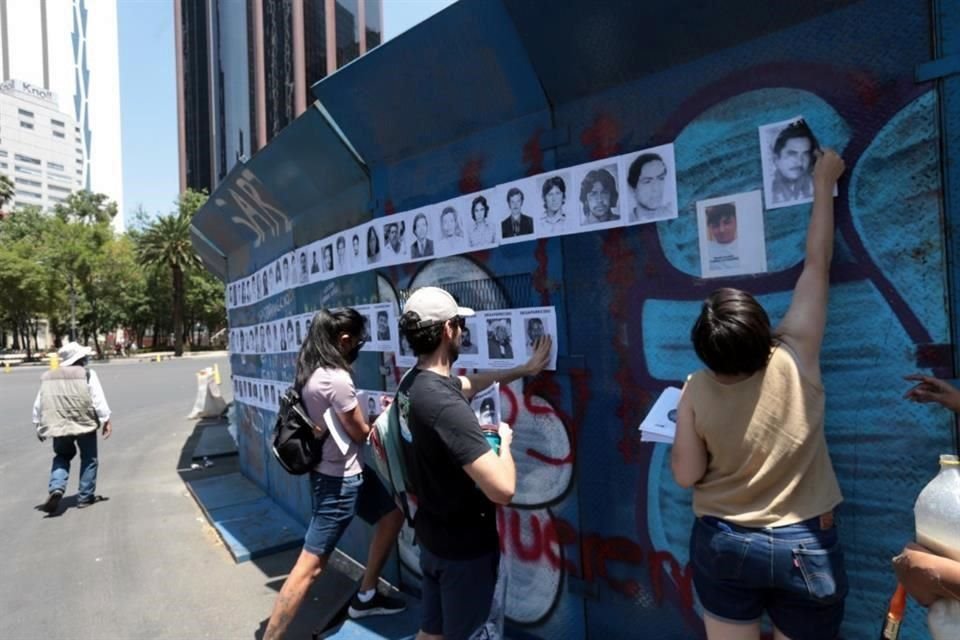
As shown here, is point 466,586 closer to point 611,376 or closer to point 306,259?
point 611,376

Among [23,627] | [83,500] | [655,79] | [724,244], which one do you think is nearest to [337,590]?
[23,627]

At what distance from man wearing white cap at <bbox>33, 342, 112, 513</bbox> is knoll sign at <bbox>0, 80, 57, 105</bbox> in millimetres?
125468

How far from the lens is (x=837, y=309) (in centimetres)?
194

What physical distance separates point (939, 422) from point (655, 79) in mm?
1543

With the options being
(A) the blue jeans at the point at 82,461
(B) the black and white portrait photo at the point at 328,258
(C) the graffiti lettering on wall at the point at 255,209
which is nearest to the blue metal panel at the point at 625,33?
(B) the black and white portrait photo at the point at 328,258

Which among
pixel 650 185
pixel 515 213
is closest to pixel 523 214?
pixel 515 213

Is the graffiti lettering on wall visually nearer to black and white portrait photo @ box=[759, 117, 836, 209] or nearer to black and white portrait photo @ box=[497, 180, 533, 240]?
black and white portrait photo @ box=[497, 180, 533, 240]

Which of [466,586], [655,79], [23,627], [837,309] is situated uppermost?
[655,79]

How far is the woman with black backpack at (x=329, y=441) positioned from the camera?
3057 millimetres

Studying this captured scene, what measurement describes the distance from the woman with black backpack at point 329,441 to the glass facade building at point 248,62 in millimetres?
25310

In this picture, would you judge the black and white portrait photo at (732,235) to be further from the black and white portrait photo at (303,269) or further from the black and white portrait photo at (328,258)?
the black and white portrait photo at (303,269)

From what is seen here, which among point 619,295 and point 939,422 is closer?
point 939,422

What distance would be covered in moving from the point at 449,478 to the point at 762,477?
979mm

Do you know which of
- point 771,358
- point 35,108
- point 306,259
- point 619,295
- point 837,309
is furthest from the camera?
point 35,108
